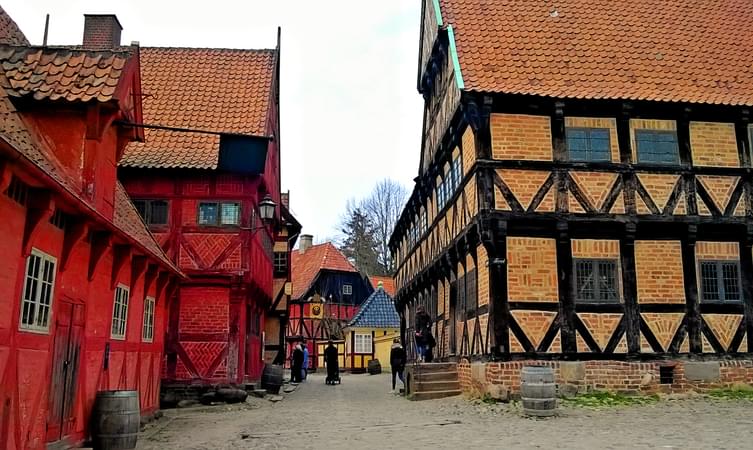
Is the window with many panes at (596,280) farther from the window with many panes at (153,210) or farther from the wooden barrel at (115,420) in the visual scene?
the window with many panes at (153,210)

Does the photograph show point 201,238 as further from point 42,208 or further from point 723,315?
point 723,315

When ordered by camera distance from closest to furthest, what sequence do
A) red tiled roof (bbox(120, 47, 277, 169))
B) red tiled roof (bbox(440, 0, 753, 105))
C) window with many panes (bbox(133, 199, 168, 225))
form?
red tiled roof (bbox(440, 0, 753, 105))
window with many panes (bbox(133, 199, 168, 225))
red tiled roof (bbox(120, 47, 277, 169))

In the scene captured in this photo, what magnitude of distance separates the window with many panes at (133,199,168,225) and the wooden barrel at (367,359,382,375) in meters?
22.3

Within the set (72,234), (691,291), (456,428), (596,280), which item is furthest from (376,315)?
(72,234)

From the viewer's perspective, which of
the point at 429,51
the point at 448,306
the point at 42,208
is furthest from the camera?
the point at 429,51

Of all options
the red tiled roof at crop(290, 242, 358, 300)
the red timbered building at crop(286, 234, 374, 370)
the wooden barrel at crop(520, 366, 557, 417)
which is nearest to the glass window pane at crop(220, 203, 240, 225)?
the wooden barrel at crop(520, 366, 557, 417)

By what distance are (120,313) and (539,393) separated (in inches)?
302

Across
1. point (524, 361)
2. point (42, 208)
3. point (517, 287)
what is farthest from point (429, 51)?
point (42, 208)

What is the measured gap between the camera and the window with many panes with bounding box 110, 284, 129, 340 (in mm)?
11180

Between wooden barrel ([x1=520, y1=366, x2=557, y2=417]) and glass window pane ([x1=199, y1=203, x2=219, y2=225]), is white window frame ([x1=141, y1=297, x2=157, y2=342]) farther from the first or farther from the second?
wooden barrel ([x1=520, y1=366, x2=557, y2=417])

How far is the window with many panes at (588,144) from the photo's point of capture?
15922 millimetres

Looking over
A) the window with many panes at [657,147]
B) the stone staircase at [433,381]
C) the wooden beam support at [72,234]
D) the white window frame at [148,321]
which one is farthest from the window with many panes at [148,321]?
the window with many panes at [657,147]

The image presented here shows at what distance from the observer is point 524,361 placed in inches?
577

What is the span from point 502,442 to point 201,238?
452 inches
